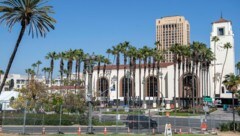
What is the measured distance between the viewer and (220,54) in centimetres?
12269

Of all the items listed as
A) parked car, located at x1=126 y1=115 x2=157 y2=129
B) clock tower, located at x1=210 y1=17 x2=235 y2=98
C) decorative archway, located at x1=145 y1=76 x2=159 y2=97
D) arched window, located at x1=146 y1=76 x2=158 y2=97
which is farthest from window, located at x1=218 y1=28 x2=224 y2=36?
parked car, located at x1=126 y1=115 x2=157 y2=129

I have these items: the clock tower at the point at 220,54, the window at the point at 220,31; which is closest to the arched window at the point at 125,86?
the clock tower at the point at 220,54

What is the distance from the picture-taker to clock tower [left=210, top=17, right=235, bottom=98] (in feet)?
387

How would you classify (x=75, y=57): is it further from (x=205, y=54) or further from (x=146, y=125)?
(x=146, y=125)

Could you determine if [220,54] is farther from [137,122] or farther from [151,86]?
[137,122]

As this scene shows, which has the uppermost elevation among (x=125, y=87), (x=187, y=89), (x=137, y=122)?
(x=125, y=87)

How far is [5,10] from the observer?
104 feet

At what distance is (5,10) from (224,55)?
101954 millimetres

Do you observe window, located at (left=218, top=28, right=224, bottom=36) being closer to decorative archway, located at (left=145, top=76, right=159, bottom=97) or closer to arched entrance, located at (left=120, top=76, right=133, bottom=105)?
decorative archway, located at (left=145, top=76, right=159, bottom=97)

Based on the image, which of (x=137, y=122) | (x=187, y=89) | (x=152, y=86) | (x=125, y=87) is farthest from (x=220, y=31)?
(x=137, y=122)

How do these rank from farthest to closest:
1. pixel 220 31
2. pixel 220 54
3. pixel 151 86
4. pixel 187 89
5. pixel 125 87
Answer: pixel 220 31, pixel 220 54, pixel 125 87, pixel 151 86, pixel 187 89

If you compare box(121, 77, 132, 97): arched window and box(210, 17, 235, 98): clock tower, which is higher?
box(210, 17, 235, 98): clock tower

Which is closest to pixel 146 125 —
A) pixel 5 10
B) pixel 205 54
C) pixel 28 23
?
pixel 28 23

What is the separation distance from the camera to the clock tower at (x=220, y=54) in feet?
387
